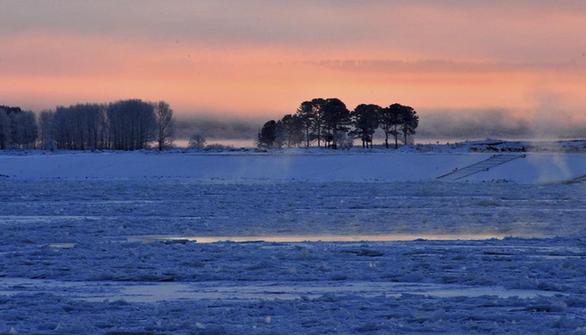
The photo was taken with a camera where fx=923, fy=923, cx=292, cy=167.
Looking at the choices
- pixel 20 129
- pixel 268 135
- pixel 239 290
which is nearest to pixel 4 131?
pixel 20 129

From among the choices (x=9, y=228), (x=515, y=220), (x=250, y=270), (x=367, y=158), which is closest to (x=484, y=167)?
(x=367, y=158)

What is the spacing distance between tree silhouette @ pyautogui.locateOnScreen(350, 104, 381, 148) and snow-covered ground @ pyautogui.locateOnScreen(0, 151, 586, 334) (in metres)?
64.1

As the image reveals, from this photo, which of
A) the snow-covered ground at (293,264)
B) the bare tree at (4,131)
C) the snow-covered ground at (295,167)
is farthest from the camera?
the bare tree at (4,131)

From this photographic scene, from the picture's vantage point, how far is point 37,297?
11.5 meters

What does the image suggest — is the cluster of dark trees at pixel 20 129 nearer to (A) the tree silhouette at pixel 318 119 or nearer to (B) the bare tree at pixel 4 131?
(B) the bare tree at pixel 4 131

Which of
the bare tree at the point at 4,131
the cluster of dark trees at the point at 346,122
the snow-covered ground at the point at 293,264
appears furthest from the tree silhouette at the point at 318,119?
the snow-covered ground at the point at 293,264

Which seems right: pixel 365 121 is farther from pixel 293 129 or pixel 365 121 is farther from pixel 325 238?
pixel 325 238

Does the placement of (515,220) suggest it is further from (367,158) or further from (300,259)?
(367,158)

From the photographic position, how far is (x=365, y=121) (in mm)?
97188

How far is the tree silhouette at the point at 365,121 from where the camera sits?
317 ft

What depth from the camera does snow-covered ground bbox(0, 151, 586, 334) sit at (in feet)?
33.1

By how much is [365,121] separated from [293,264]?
3286 inches

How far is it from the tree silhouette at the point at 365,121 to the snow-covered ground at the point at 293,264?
210 feet

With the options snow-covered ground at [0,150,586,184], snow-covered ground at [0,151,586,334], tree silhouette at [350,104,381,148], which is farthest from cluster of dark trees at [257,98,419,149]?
snow-covered ground at [0,151,586,334]
